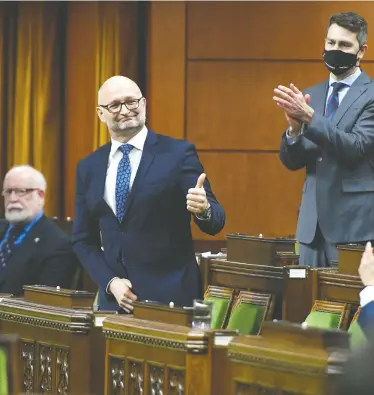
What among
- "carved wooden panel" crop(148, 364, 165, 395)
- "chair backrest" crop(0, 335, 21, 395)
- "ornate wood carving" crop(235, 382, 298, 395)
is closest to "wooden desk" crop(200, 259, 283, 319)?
"carved wooden panel" crop(148, 364, 165, 395)

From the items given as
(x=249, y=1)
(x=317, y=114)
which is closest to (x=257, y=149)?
(x=249, y=1)

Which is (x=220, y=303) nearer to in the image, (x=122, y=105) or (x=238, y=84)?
(x=122, y=105)

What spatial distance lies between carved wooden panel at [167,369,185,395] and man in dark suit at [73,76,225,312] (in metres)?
0.91

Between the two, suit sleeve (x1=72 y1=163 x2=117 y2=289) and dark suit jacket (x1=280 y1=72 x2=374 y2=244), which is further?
dark suit jacket (x1=280 y1=72 x2=374 y2=244)

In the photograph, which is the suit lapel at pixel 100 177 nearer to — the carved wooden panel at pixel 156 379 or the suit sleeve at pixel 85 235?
the suit sleeve at pixel 85 235

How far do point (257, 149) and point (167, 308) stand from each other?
4.81 meters

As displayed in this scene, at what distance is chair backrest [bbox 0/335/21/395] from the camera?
2471 millimetres

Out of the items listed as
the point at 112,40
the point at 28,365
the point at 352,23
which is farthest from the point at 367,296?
the point at 112,40

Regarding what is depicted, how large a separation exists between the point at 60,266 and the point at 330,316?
5.42 ft

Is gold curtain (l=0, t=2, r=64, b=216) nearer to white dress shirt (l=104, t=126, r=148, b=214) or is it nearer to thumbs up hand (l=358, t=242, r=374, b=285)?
white dress shirt (l=104, t=126, r=148, b=214)

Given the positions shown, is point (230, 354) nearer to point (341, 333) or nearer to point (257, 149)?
point (341, 333)

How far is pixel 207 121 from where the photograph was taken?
7.90 meters

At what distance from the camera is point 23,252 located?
5191mm

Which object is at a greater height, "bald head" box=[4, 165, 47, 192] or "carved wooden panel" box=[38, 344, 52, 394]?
"bald head" box=[4, 165, 47, 192]
